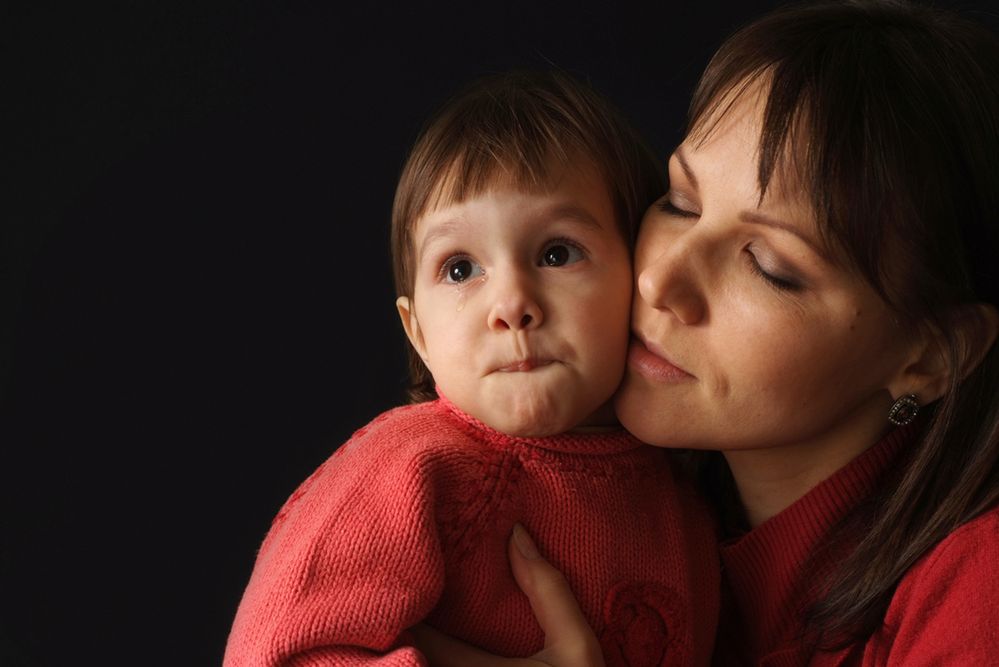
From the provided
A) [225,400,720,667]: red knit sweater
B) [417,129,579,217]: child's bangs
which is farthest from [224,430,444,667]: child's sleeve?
[417,129,579,217]: child's bangs

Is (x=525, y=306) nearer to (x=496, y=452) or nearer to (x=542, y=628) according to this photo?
(x=496, y=452)

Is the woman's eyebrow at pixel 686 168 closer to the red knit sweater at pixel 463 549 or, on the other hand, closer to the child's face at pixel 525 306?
the child's face at pixel 525 306

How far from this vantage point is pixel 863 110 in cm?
139

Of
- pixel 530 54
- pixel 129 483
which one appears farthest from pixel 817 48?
pixel 129 483

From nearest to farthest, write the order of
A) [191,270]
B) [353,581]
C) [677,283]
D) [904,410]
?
1. [353,581]
2. [677,283]
3. [904,410]
4. [191,270]

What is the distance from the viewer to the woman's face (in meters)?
1.41

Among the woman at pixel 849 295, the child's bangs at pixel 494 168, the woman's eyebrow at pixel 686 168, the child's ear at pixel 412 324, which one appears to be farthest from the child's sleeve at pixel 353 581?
the woman's eyebrow at pixel 686 168

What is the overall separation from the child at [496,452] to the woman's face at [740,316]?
6 cm

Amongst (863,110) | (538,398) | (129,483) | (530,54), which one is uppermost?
(530,54)

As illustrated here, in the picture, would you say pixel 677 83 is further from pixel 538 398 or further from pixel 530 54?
pixel 538 398

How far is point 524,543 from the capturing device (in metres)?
1.44

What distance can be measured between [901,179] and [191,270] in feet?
4.52

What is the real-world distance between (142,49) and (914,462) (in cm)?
148

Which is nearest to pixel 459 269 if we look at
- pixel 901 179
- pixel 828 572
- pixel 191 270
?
pixel 901 179
